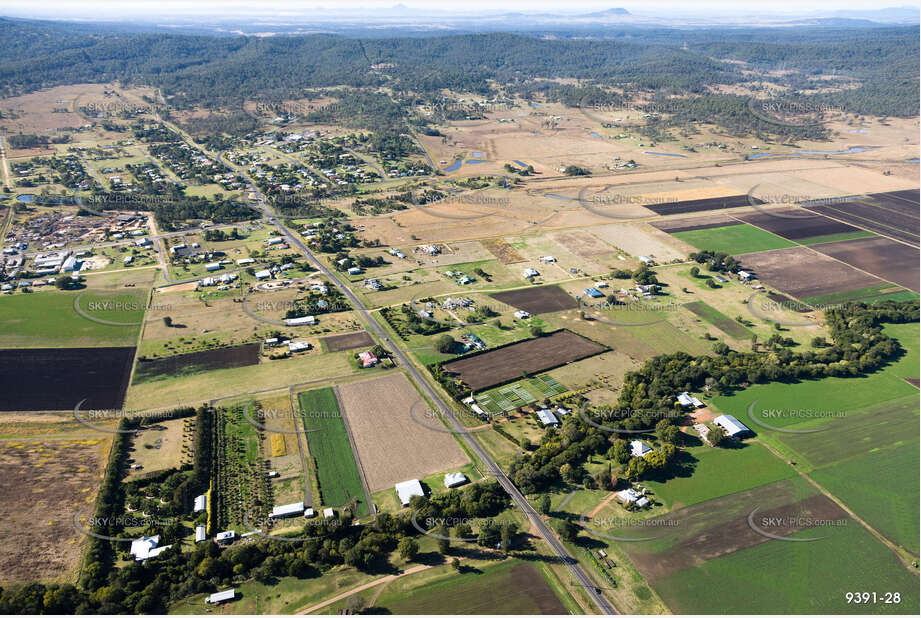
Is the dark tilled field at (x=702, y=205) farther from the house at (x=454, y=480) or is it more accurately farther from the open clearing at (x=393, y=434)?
the house at (x=454, y=480)

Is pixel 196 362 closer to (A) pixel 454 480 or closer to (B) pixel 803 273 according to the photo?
(A) pixel 454 480

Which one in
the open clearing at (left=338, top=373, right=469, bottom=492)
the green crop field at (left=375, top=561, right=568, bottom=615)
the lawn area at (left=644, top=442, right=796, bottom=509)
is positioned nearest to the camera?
the green crop field at (left=375, top=561, right=568, bottom=615)

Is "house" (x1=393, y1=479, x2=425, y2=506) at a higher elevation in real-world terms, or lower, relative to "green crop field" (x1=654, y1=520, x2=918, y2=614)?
higher

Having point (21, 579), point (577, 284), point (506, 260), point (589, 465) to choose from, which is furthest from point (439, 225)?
point (21, 579)

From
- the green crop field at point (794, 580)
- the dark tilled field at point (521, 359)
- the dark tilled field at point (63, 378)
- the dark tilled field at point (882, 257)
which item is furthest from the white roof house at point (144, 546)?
the dark tilled field at point (882, 257)

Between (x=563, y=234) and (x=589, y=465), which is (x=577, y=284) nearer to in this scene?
(x=563, y=234)

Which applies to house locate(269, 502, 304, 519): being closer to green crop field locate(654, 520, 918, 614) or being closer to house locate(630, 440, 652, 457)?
green crop field locate(654, 520, 918, 614)

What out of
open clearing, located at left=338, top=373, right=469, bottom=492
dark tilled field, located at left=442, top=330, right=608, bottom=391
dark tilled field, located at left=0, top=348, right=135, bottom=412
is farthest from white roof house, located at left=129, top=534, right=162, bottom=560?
dark tilled field, located at left=442, top=330, right=608, bottom=391
